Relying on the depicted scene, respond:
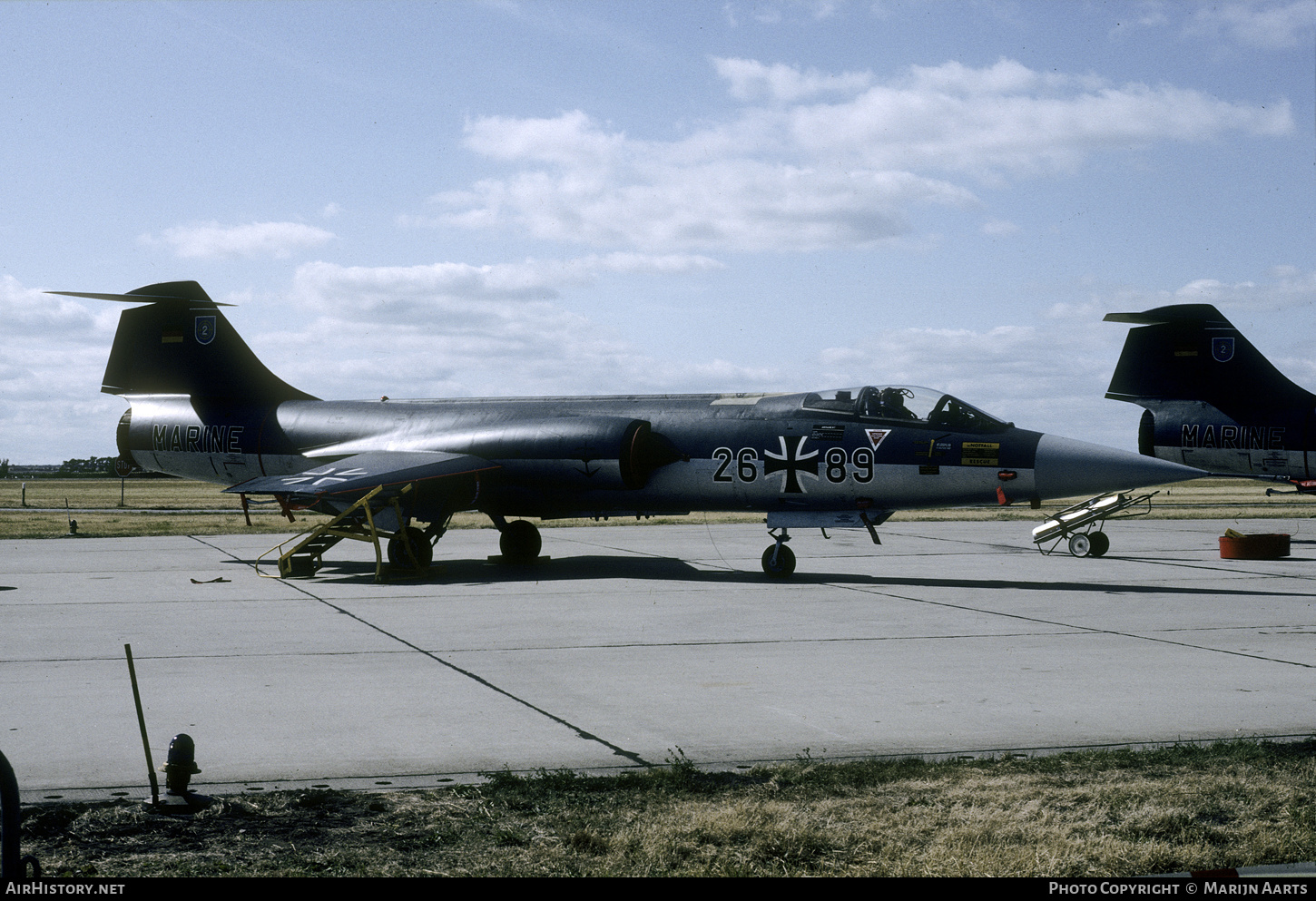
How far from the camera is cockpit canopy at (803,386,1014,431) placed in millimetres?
16469

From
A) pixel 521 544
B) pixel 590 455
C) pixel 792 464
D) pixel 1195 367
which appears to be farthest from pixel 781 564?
pixel 1195 367

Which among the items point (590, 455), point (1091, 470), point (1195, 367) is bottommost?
point (1091, 470)

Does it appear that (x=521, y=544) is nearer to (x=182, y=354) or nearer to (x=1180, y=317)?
(x=182, y=354)

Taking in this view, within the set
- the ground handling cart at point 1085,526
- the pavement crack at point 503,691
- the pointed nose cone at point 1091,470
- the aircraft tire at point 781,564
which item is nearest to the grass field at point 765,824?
the pavement crack at point 503,691

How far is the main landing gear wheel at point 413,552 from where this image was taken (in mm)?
17938

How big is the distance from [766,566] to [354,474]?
660 centimetres

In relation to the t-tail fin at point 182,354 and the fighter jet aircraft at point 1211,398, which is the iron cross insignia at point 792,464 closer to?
the t-tail fin at point 182,354

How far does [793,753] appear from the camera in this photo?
683 cm

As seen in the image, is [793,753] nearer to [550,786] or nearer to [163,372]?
[550,786]

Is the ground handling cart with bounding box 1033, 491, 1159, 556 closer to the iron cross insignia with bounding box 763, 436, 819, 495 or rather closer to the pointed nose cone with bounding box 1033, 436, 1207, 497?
the pointed nose cone with bounding box 1033, 436, 1207, 497

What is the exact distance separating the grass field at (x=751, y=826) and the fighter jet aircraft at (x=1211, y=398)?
22526 mm

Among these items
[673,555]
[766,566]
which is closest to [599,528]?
[673,555]

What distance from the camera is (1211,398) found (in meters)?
27.6

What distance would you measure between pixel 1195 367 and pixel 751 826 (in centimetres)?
2619
